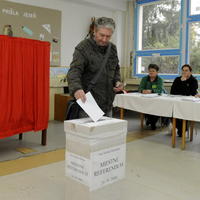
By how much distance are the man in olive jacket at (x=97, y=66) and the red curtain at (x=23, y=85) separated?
1.22 meters

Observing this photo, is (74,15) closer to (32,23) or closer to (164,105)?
(32,23)

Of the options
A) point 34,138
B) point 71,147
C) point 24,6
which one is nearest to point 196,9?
point 24,6

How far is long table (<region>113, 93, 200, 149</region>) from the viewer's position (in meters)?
3.15

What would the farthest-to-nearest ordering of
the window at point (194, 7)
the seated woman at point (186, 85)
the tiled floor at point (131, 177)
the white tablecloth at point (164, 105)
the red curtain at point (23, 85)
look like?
the window at point (194, 7) < the seated woman at point (186, 85) < the white tablecloth at point (164, 105) < the red curtain at point (23, 85) < the tiled floor at point (131, 177)

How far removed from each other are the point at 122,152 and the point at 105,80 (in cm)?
51

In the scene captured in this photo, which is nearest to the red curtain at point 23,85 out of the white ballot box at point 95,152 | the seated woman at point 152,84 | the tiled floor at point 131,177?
the tiled floor at point 131,177

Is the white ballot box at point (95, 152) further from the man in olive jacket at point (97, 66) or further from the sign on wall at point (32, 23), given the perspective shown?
the sign on wall at point (32, 23)

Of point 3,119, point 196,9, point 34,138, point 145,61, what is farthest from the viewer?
point 145,61

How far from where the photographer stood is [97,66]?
1821mm

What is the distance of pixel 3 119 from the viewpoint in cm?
278

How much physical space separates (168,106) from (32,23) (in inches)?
109

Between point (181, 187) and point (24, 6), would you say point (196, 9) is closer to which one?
point (24, 6)

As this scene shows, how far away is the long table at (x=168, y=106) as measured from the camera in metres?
3.15

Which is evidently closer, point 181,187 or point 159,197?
point 159,197
